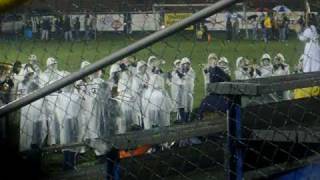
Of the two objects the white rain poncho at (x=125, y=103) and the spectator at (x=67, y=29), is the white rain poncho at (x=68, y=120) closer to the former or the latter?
the white rain poncho at (x=125, y=103)

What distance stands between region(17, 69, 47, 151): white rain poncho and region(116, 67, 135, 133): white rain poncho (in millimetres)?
735

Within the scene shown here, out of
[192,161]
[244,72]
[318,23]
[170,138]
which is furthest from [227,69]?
[170,138]

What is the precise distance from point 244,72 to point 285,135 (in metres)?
2.66

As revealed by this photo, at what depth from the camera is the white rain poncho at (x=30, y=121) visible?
6.41 ft

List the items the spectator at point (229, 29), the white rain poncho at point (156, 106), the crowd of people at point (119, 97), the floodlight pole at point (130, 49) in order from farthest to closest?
the white rain poncho at point (156, 106) < the crowd of people at point (119, 97) < the spectator at point (229, 29) < the floodlight pole at point (130, 49)

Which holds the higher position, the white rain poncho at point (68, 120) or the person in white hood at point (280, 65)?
the person in white hood at point (280, 65)

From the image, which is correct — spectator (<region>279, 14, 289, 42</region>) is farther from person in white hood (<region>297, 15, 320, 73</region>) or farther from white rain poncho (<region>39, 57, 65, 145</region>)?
white rain poncho (<region>39, 57, 65, 145</region>)

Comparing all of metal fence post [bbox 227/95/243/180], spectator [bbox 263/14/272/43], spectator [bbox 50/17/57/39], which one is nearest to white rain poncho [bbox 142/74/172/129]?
spectator [bbox 263/14/272/43]

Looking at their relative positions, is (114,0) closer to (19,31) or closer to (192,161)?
(19,31)

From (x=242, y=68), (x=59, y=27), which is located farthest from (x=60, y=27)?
(x=242, y=68)

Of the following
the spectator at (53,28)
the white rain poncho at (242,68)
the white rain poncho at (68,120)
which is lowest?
the white rain poncho at (68,120)

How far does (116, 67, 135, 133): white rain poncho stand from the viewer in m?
4.12

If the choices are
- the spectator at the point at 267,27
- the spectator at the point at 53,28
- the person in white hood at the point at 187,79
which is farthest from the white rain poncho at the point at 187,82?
the spectator at the point at 53,28

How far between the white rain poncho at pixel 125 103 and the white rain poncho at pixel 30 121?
0.73 meters
